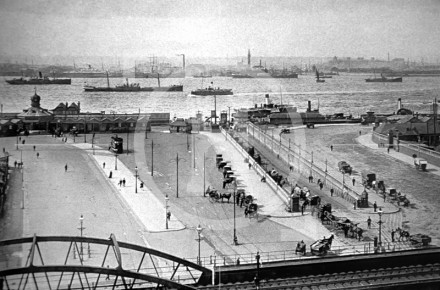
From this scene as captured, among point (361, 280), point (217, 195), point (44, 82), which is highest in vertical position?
point (44, 82)

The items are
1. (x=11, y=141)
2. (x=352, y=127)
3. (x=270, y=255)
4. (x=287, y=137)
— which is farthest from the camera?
A: (x=352, y=127)

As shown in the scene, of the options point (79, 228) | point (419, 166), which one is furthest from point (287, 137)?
point (79, 228)

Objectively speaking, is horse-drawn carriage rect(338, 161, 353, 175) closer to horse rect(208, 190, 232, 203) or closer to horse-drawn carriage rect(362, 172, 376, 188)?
horse-drawn carriage rect(362, 172, 376, 188)

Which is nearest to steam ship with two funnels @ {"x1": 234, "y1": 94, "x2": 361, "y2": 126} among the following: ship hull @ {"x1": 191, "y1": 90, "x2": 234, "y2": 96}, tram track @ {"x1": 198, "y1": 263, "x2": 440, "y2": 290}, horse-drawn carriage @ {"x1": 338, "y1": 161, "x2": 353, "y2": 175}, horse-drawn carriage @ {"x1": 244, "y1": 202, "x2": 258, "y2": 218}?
horse-drawn carriage @ {"x1": 338, "y1": 161, "x2": 353, "y2": 175}

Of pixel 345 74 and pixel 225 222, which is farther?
pixel 345 74

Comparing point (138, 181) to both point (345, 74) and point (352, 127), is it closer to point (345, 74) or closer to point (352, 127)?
point (352, 127)

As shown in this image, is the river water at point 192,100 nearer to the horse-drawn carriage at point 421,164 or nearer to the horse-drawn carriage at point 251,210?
the horse-drawn carriage at point 421,164

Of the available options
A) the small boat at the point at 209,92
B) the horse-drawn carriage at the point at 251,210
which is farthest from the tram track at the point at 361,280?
the small boat at the point at 209,92

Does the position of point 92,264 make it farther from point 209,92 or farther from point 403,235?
point 209,92

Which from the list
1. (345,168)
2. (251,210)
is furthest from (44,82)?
(251,210)
